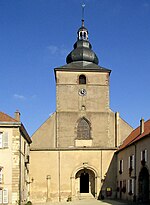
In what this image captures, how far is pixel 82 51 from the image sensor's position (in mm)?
45969

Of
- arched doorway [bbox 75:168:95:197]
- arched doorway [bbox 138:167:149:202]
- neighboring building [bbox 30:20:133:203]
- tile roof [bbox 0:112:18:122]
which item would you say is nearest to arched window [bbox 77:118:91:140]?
neighboring building [bbox 30:20:133:203]

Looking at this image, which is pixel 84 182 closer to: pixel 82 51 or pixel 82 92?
pixel 82 92

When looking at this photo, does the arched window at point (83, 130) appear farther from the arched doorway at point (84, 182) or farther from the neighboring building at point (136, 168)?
the neighboring building at point (136, 168)

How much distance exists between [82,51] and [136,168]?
18172 millimetres

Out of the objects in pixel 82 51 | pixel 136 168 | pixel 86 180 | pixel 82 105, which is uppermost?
pixel 82 51

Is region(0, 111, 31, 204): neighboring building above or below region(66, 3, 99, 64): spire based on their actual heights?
below

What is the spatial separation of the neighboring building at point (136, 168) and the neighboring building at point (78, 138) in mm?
3041

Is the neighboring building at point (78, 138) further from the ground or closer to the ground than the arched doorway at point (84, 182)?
further from the ground

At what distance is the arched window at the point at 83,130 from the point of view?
42750 millimetres

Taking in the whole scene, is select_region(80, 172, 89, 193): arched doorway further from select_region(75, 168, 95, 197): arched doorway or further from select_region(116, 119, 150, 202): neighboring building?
select_region(116, 119, 150, 202): neighboring building

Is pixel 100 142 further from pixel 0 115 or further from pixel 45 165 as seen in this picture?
pixel 0 115

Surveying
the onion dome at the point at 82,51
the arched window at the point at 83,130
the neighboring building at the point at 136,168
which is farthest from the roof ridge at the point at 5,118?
the onion dome at the point at 82,51

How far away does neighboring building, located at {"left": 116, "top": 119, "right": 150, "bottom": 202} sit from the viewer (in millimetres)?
31344

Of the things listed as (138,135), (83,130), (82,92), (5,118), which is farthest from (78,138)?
(5,118)
